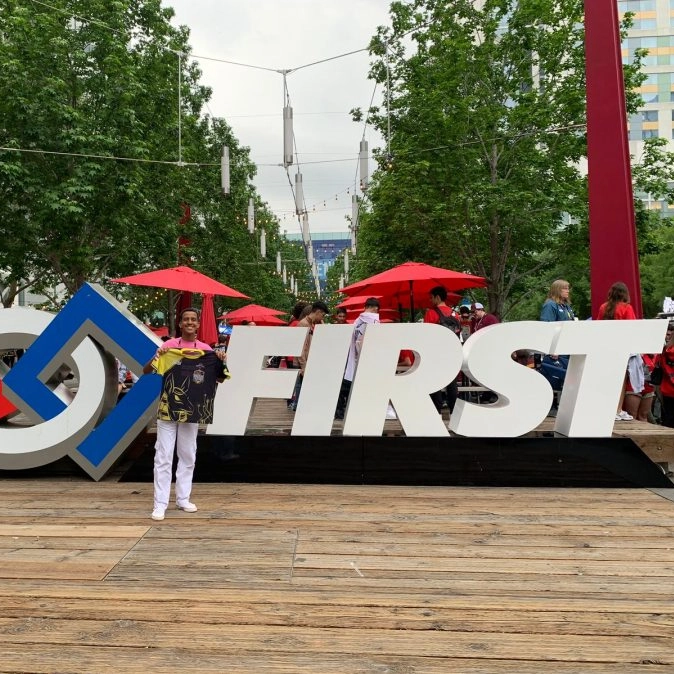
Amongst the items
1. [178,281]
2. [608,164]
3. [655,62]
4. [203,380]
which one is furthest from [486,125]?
[655,62]

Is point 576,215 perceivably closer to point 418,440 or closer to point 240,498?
point 418,440

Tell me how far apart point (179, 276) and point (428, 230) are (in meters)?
11.0

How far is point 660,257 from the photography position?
133 ft

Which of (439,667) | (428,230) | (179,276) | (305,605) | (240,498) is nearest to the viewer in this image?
(439,667)

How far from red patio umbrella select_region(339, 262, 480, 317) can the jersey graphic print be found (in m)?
6.31

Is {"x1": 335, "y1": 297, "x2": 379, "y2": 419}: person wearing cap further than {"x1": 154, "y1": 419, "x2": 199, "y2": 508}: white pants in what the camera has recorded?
Yes

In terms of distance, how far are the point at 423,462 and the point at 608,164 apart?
6.12 metres

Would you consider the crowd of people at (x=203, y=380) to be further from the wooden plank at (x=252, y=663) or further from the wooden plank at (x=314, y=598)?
the wooden plank at (x=252, y=663)

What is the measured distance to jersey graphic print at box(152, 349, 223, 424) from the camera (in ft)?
19.7

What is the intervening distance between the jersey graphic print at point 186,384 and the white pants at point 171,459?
0.14 metres

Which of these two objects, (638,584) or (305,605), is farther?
(638,584)

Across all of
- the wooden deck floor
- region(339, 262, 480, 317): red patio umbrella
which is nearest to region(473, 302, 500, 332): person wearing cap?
region(339, 262, 480, 317): red patio umbrella

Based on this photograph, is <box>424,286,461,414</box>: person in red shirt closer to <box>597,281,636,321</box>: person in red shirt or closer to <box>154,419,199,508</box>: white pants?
<box>597,281,636,321</box>: person in red shirt

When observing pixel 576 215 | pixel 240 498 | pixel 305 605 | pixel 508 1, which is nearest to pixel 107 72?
pixel 508 1
